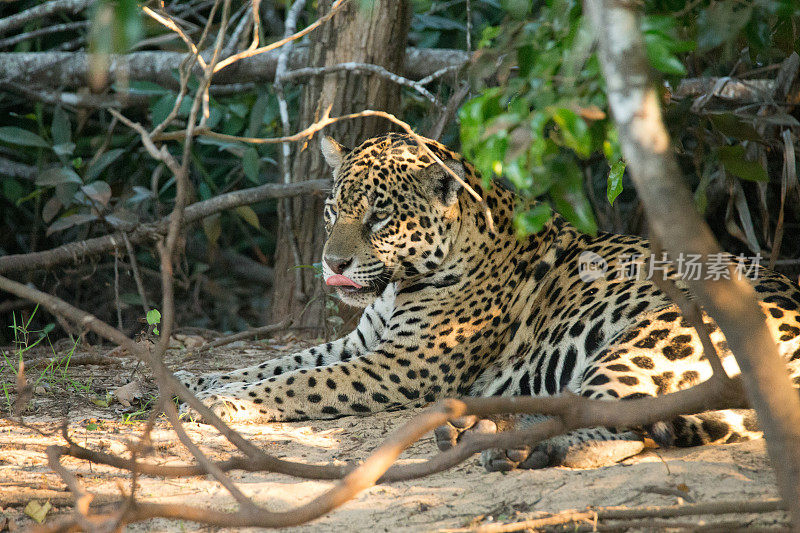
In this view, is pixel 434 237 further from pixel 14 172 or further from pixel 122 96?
pixel 14 172

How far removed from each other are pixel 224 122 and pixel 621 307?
5077mm

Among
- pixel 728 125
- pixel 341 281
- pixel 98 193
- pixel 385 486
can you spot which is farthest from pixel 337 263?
pixel 98 193

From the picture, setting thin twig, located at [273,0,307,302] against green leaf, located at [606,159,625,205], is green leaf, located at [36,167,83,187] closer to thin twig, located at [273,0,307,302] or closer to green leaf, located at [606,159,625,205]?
thin twig, located at [273,0,307,302]

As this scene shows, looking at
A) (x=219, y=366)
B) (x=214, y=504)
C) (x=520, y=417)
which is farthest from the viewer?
(x=219, y=366)

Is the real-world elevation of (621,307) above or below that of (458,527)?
above

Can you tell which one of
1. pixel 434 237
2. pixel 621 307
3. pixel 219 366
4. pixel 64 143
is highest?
pixel 64 143

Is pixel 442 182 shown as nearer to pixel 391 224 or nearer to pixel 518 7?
pixel 391 224

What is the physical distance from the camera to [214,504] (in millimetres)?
2771

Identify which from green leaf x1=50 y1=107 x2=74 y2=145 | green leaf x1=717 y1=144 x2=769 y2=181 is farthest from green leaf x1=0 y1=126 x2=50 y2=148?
green leaf x1=717 y1=144 x2=769 y2=181

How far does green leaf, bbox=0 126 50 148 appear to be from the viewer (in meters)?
6.87

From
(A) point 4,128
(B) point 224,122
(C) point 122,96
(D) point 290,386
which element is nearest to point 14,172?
(A) point 4,128

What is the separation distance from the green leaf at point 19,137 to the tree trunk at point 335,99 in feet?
7.76

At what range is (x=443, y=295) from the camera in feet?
15.0

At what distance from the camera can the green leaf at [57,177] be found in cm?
652
